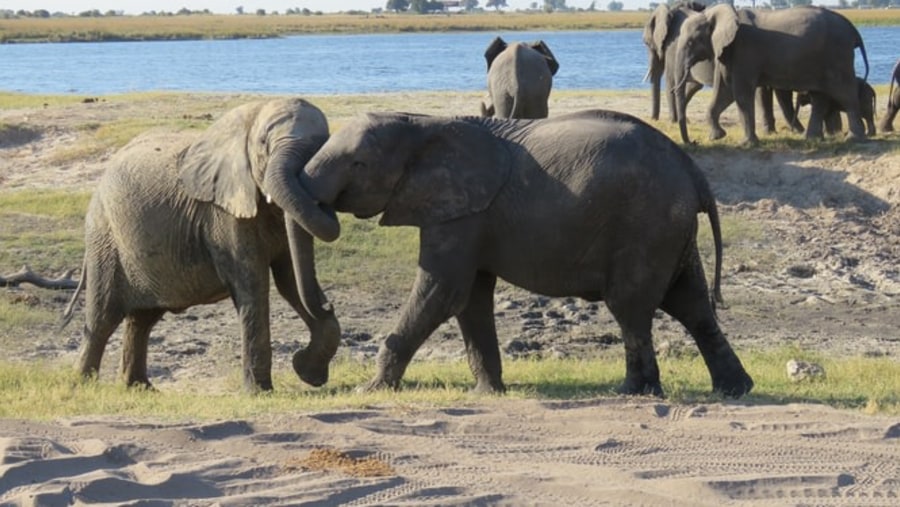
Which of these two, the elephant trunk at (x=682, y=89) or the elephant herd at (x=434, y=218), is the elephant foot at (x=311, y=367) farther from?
the elephant trunk at (x=682, y=89)

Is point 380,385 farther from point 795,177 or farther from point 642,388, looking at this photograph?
point 795,177

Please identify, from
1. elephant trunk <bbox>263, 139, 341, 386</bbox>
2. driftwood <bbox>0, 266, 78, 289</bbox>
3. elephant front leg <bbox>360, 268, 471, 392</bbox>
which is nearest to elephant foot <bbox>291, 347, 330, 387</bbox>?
elephant trunk <bbox>263, 139, 341, 386</bbox>

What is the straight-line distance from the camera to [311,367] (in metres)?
10.7

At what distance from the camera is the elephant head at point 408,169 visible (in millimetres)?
9570

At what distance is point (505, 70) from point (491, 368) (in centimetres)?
900

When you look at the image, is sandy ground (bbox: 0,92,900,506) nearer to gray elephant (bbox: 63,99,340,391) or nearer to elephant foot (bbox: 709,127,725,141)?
gray elephant (bbox: 63,99,340,391)

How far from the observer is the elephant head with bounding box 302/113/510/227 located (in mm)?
9570

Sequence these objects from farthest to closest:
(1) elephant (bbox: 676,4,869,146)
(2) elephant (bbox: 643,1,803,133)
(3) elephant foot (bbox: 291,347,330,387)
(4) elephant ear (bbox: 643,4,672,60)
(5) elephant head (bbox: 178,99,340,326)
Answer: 1. (4) elephant ear (bbox: 643,4,672,60)
2. (2) elephant (bbox: 643,1,803,133)
3. (1) elephant (bbox: 676,4,869,146)
4. (3) elephant foot (bbox: 291,347,330,387)
5. (5) elephant head (bbox: 178,99,340,326)

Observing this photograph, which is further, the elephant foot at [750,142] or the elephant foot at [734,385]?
the elephant foot at [750,142]

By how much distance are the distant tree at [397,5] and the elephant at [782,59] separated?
143892 mm

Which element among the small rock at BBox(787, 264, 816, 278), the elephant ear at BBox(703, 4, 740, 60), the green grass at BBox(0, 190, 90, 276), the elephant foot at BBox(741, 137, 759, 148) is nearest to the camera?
the small rock at BBox(787, 264, 816, 278)

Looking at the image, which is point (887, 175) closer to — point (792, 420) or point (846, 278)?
point (846, 278)

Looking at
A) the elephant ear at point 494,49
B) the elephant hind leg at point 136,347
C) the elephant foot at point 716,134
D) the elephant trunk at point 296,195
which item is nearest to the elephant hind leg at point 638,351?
the elephant trunk at point 296,195

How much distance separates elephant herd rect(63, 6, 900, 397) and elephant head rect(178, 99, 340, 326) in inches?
0.5
